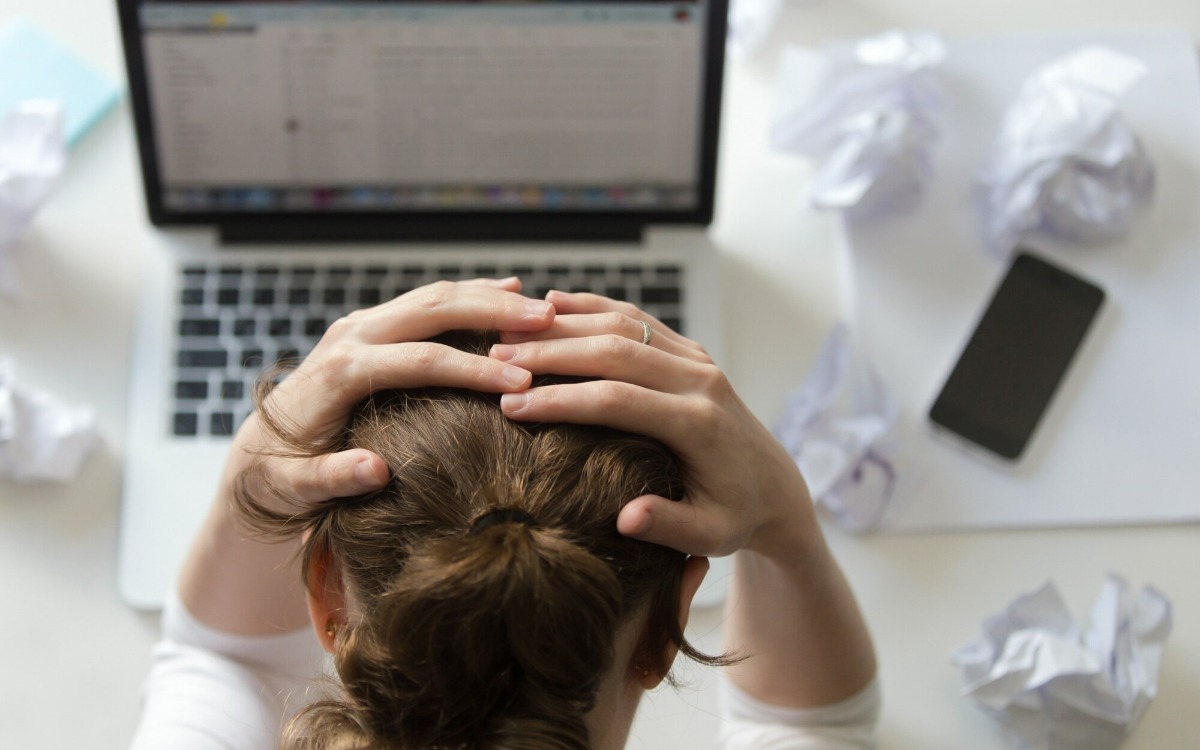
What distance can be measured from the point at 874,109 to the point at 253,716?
570 millimetres

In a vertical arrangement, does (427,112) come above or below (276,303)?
above

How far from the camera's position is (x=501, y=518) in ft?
1.44

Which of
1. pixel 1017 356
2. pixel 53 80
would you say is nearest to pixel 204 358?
pixel 53 80

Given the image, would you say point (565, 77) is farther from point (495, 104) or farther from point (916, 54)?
point (916, 54)

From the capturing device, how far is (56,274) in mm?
830

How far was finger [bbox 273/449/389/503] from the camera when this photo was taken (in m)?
0.46

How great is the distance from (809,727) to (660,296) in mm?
305

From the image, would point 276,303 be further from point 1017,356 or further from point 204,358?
point 1017,356

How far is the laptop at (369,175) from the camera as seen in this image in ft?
2.43

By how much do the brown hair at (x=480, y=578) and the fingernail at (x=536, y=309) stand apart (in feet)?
0.18

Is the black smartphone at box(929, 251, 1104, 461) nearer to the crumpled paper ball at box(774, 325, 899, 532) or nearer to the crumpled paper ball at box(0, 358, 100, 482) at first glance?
the crumpled paper ball at box(774, 325, 899, 532)

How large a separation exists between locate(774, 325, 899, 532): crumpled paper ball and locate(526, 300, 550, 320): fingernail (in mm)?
269

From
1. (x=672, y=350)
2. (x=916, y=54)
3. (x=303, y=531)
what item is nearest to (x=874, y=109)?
(x=916, y=54)

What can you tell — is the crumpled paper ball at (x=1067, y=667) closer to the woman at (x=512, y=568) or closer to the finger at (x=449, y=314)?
the woman at (x=512, y=568)
